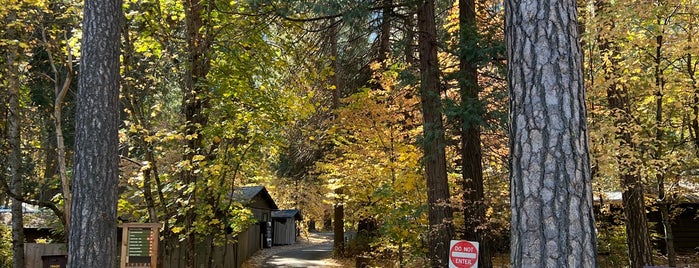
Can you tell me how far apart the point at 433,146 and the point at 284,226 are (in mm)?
27182

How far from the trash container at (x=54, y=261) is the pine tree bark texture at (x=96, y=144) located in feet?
14.9

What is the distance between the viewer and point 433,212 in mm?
8875

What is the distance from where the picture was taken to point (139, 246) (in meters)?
7.03

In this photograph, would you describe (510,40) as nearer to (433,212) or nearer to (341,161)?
(433,212)

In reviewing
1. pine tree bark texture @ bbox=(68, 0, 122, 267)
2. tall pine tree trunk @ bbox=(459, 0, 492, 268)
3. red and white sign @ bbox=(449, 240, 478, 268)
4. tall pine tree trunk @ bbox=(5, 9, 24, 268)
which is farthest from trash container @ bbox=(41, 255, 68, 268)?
tall pine tree trunk @ bbox=(459, 0, 492, 268)

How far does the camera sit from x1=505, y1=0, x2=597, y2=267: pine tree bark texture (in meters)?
2.61

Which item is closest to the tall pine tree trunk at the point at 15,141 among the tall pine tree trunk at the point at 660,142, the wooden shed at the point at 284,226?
the tall pine tree trunk at the point at 660,142

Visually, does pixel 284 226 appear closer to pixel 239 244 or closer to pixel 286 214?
pixel 286 214

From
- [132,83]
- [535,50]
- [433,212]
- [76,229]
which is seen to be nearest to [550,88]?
[535,50]

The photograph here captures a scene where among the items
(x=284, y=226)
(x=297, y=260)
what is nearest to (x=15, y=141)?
(x=297, y=260)

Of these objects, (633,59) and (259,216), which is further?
(259,216)

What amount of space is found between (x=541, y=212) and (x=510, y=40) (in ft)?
3.24

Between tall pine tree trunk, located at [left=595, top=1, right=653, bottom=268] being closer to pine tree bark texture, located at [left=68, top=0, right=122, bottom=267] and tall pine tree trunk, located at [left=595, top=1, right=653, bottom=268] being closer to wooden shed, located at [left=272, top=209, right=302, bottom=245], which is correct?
pine tree bark texture, located at [left=68, top=0, right=122, bottom=267]

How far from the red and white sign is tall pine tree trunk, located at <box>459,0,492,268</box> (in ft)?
6.36
